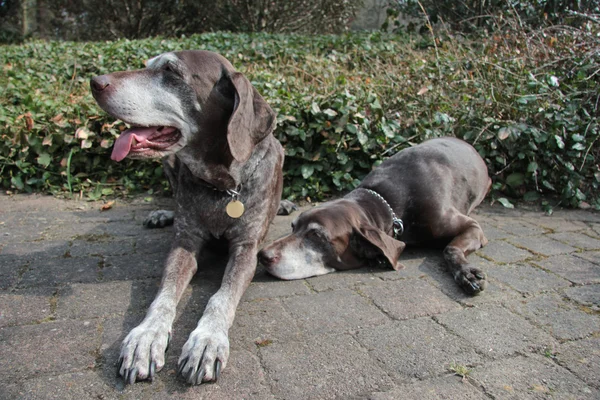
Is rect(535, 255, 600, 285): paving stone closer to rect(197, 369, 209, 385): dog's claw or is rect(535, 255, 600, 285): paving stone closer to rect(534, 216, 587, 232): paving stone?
rect(534, 216, 587, 232): paving stone

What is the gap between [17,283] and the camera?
10.3 ft

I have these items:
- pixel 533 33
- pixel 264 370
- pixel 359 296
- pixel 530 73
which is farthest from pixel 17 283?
pixel 533 33

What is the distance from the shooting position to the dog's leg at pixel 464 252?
3190mm

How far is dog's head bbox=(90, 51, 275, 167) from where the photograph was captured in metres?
2.95

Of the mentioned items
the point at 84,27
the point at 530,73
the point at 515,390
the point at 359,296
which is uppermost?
the point at 530,73

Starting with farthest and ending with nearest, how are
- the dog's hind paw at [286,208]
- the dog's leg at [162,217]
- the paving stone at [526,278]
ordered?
the dog's hind paw at [286,208]
the dog's leg at [162,217]
the paving stone at [526,278]

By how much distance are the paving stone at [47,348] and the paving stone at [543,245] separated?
345cm

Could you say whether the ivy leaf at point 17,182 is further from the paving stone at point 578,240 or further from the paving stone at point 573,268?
the paving stone at point 578,240

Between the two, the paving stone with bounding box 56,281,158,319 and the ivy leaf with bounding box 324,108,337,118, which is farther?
the ivy leaf with bounding box 324,108,337,118

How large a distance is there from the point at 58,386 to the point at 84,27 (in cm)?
1532

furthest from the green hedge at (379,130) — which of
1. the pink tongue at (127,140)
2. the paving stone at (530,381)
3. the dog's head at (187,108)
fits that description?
the paving stone at (530,381)

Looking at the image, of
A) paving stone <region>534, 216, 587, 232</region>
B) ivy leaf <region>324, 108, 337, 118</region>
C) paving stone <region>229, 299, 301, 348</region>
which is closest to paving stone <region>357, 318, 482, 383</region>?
paving stone <region>229, 299, 301, 348</region>

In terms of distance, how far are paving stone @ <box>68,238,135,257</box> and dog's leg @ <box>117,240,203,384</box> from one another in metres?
0.90

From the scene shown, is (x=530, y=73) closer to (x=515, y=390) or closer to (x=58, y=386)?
(x=515, y=390)
